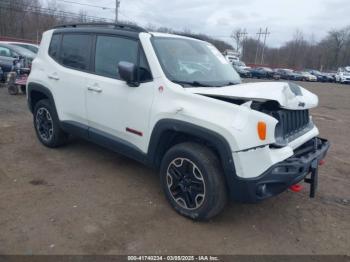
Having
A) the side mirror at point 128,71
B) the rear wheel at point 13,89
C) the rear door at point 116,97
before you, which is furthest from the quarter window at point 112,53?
the rear wheel at point 13,89

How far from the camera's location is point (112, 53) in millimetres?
4070

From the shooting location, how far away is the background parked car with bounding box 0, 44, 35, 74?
12789mm

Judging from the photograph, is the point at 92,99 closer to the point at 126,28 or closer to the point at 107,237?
the point at 126,28

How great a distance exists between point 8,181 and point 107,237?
184cm

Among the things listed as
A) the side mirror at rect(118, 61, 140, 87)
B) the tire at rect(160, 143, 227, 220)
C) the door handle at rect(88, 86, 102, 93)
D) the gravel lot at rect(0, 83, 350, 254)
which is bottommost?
the gravel lot at rect(0, 83, 350, 254)

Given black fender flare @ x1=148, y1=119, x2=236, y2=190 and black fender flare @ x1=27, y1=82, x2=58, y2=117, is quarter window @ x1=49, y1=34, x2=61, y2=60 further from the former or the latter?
black fender flare @ x1=148, y1=119, x2=236, y2=190

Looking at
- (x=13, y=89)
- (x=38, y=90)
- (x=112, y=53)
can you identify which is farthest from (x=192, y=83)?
(x=13, y=89)

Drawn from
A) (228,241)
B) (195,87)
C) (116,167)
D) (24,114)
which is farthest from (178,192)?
(24,114)

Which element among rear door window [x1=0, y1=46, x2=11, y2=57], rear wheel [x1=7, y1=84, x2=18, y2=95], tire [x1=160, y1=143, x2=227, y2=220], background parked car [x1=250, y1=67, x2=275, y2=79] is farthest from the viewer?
background parked car [x1=250, y1=67, x2=275, y2=79]

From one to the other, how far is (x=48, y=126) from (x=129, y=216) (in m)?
2.63

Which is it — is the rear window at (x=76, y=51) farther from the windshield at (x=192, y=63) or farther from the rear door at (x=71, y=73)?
the windshield at (x=192, y=63)

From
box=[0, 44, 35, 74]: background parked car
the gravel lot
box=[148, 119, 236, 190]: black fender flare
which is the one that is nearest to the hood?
box=[148, 119, 236, 190]: black fender flare

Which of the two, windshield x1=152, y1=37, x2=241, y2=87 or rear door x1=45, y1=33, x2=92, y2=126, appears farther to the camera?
rear door x1=45, y1=33, x2=92, y2=126

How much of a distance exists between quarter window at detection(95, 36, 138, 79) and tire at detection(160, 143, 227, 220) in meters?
1.26
